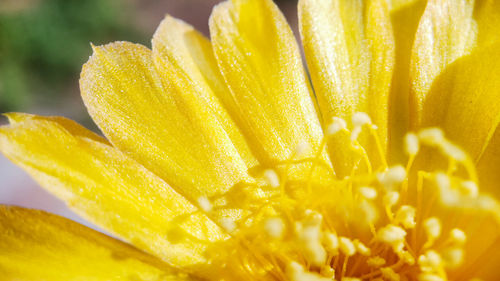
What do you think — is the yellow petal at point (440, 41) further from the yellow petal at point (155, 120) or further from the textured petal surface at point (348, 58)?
the yellow petal at point (155, 120)

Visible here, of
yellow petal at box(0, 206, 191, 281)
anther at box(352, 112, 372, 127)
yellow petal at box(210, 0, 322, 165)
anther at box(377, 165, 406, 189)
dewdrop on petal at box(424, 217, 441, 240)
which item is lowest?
yellow petal at box(0, 206, 191, 281)

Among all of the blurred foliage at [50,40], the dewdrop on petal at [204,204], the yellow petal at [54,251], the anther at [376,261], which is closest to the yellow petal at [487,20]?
the anther at [376,261]

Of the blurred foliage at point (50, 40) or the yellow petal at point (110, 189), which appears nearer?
the yellow petal at point (110, 189)

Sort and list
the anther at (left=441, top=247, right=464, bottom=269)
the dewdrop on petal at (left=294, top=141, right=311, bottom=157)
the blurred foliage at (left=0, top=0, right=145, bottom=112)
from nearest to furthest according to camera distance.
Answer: the anther at (left=441, top=247, right=464, bottom=269) < the dewdrop on petal at (left=294, top=141, right=311, bottom=157) < the blurred foliage at (left=0, top=0, right=145, bottom=112)

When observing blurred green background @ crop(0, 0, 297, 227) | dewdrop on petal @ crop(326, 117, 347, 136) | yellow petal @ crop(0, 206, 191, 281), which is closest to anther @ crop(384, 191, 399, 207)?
dewdrop on petal @ crop(326, 117, 347, 136)

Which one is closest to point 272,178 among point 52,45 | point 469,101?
point 469,101

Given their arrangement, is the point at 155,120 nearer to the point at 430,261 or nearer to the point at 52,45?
the point at 430,261

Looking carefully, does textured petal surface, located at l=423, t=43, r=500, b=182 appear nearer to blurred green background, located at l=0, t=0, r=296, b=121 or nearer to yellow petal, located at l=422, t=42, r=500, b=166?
yellow petal, located at l=422, t=42, r=500, b=166
